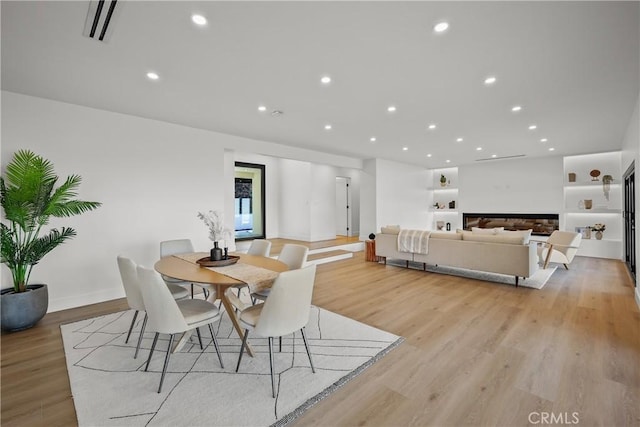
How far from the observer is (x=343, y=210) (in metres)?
10.3

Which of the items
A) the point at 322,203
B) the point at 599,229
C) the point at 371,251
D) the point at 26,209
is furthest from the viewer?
the point at 322,203

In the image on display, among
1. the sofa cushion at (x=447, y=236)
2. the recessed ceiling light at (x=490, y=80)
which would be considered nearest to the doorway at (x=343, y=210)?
the sofa cushion at (x=447, y=236)

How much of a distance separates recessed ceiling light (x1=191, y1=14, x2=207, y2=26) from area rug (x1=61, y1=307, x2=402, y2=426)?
103 inches

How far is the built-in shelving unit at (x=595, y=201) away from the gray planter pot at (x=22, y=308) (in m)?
10.3

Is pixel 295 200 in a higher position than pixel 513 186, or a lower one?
lower

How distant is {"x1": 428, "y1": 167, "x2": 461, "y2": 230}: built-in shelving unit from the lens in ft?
32.8

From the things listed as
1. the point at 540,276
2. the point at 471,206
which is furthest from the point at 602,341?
the point at 471,206

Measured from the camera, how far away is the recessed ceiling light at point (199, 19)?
203cm

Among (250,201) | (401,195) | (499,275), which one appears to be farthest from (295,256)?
(401,195)

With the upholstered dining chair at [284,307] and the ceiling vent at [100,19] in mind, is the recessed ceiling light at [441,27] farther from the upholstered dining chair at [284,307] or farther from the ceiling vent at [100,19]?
the ceiling vent at [100,19]

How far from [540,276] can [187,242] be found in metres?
5.80

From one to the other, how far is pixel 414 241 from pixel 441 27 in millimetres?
4065

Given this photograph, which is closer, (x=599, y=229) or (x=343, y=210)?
(x=599, y=229)

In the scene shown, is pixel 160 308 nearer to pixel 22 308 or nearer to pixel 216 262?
pixel 216 262
